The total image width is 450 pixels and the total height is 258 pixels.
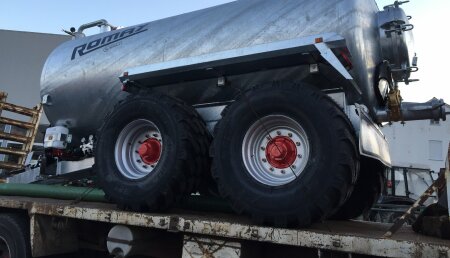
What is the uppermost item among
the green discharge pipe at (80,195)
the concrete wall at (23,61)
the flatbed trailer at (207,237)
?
the concrete wall at (23,61)

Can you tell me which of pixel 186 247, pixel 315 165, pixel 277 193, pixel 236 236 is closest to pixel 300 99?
pixel 315 165

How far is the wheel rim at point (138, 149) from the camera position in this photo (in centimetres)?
413

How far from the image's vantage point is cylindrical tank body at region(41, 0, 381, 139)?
3893 mm

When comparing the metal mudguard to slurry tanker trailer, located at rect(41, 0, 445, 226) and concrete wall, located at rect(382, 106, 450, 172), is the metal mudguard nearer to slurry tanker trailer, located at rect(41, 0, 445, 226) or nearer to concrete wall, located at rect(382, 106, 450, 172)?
slurry tanker trailer, located at rect(41, 0, 445, 226)

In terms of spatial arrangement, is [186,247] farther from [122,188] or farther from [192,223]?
[122,188]

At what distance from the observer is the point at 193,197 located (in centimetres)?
418

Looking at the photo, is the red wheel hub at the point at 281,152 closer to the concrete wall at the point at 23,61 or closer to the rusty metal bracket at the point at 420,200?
the rusty metal bracket at the point at 420,200

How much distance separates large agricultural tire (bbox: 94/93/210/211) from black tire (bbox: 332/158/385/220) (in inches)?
67.3

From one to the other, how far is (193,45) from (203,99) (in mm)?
568

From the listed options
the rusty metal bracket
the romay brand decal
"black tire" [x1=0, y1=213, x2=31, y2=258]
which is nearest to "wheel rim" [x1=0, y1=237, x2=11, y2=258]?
"black tire" [x1=0, y1=213, x2=31, y2=258]

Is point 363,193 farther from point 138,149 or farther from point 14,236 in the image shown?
point 14,236

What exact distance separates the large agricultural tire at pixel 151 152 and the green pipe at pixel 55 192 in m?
0.53

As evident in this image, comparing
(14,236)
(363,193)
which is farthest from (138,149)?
(363,193)

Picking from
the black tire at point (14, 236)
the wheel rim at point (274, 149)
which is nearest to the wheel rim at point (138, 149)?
the wheel rim at point (274, 149)
